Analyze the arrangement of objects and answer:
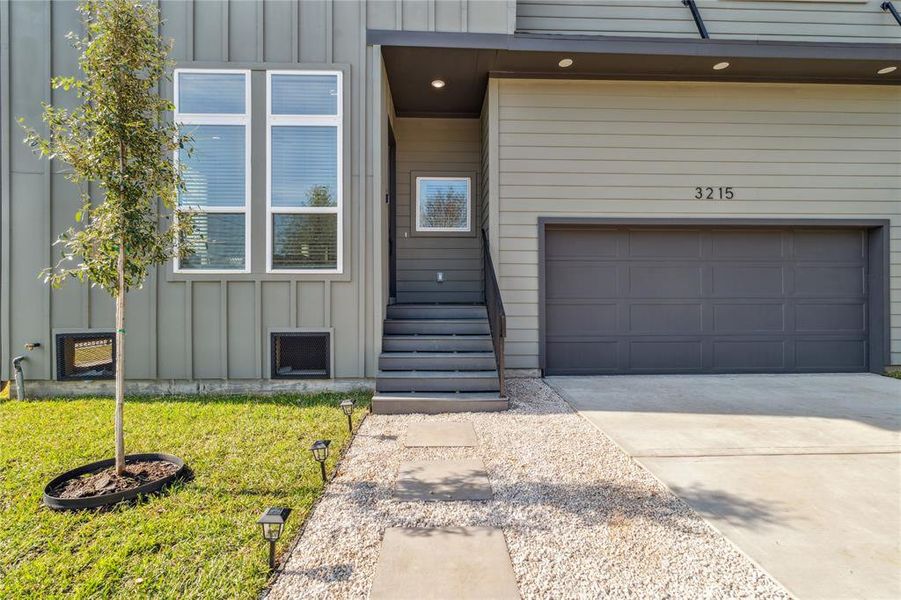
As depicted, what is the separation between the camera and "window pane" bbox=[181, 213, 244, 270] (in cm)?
448

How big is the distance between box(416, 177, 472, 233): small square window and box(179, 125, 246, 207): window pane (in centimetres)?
239

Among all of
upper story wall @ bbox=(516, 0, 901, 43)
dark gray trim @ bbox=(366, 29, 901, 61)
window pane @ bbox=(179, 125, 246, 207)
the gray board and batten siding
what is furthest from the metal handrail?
upper story wall @ bbox=(516, 0, 901, 43)

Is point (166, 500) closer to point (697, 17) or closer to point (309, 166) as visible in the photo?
point (309, 166)

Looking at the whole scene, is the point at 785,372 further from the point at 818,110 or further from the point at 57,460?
the point at 57,460

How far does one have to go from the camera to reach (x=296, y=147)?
179 inches

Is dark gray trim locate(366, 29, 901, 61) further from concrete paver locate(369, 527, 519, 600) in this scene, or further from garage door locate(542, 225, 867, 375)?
concrete paver locate(369, 527, 519, 600)

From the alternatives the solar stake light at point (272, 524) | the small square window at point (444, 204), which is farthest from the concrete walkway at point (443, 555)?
the small square window at point (444, 204)

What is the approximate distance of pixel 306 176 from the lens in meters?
4.56

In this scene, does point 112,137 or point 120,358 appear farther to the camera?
point 120,358

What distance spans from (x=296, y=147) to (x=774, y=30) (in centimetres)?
609

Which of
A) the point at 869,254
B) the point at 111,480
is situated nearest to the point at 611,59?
the point at 869,254

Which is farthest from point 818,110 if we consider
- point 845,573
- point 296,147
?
point 296,147

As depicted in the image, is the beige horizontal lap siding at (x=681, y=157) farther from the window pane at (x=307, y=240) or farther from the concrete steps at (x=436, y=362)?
the window pane at (x=307, y=240)

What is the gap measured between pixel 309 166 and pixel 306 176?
0.37 feet
